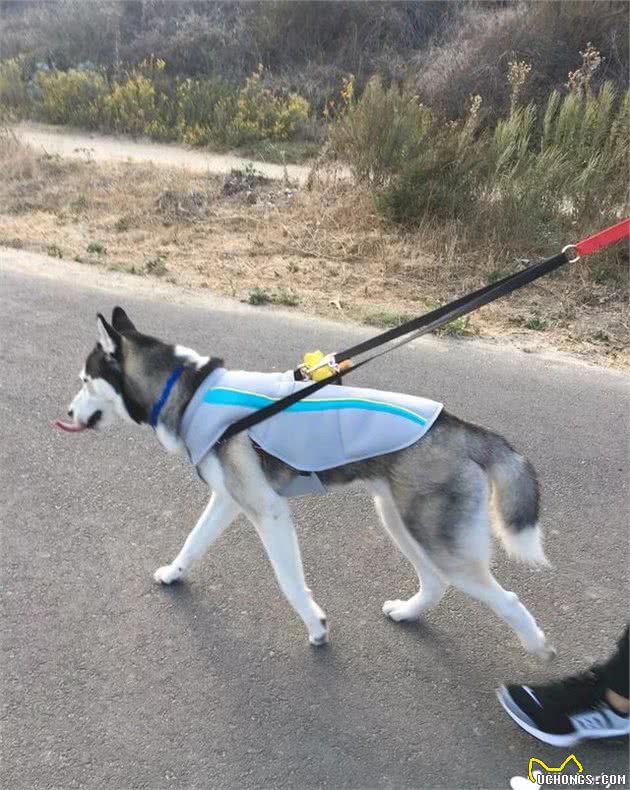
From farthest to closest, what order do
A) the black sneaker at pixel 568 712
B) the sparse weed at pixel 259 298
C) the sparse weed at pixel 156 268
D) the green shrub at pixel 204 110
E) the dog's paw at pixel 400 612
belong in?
the green shrub at pixel 204 110, the sparse weed at pixel 156 268, the sparse weed at pixel 259 298, the dog's paw at pixel 400 612, the black sneaker at pixel 568 712

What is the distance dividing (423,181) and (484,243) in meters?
1.07

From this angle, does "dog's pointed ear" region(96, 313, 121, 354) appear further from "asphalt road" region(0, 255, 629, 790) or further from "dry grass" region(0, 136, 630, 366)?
"dry grass" region(0, 136, 630, 366)

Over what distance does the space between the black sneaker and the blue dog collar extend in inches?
74.5

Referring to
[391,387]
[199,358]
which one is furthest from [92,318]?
[199,358]

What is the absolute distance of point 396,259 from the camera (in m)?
7.41

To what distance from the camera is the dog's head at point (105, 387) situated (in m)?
3.05

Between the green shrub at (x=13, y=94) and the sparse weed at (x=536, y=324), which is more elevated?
the sparse weed at (x=536, y=324)

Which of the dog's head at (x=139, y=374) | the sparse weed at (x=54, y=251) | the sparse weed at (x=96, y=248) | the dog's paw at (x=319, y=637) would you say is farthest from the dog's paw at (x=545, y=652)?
the sparse weed at (x=54, y=251)

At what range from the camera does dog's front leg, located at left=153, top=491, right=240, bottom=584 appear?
3.24 metres

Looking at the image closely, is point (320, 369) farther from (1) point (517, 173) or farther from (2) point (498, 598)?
(1) point (517, 173)

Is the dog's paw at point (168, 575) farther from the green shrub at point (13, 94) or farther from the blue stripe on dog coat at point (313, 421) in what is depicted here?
the green shrub at point (13, 94)

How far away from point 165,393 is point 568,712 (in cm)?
207

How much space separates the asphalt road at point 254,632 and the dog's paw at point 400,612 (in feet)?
0.20

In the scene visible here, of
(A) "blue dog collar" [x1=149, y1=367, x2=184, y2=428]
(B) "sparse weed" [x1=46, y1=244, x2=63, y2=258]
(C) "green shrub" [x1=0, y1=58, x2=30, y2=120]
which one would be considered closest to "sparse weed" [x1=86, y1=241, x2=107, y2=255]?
(B) "sparse weed" [x1=46, y1=244, x2=63, y2=258]
